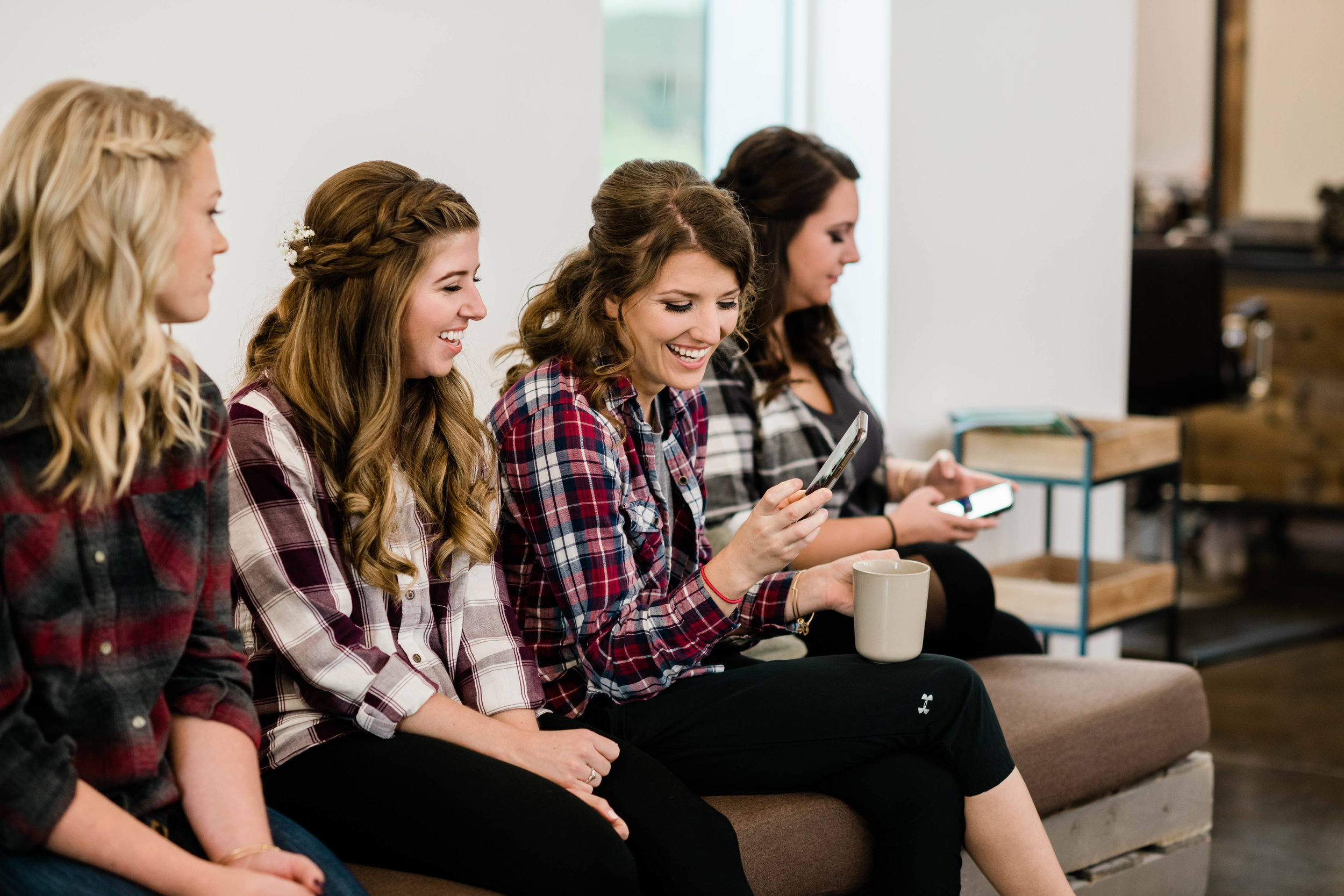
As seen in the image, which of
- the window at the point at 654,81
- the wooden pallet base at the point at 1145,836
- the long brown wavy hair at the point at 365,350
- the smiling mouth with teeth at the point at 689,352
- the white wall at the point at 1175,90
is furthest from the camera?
the white wall at the point at 1175,90

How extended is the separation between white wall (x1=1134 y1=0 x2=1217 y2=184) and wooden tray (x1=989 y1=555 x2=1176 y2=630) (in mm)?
3549

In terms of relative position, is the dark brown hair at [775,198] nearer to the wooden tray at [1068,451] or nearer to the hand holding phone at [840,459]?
the hand holding phone at [840,459]

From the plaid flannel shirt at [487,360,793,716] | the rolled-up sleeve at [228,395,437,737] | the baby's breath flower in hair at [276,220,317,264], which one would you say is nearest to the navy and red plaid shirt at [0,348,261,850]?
the rolled-up sleeve at [228,395,437,737]

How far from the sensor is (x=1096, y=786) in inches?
81.6

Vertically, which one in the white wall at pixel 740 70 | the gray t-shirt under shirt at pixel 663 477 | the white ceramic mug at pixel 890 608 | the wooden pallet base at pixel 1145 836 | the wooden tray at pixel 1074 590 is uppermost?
the white wall at pixel 740 70

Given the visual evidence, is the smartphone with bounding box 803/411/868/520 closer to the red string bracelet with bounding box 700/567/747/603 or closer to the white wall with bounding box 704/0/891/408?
the red string bracelet with bounding box 700/567/747/603

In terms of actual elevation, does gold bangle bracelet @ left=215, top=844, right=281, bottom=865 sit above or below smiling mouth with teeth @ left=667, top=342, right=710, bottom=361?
below

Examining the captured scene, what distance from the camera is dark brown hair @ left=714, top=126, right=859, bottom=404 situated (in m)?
2.29

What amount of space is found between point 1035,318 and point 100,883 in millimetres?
2622

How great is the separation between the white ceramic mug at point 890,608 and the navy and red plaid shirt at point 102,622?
76 centimetres

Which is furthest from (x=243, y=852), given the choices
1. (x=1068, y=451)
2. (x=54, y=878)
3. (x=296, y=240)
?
(x=1068, y=451)

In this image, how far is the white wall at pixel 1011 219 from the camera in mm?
3000

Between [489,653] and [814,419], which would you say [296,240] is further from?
[814,419]

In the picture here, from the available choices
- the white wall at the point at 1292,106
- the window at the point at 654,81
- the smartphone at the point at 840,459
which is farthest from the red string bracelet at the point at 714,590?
the white wall at the point at 1292,106
